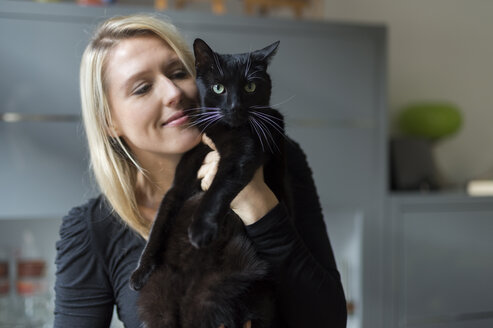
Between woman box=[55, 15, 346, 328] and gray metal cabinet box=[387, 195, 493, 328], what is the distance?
17 cm

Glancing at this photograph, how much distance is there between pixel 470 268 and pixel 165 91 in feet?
1.43

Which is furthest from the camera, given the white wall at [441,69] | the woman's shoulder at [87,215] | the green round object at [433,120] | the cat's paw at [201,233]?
the green round object at [433,120]

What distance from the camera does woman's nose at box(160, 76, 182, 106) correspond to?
40 cm

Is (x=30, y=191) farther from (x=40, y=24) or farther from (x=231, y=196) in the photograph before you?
(x=231, y=196)

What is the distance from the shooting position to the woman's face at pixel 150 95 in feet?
1.31

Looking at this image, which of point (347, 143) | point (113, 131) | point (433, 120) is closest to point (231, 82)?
point (113, 131)

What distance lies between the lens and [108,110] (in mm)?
416

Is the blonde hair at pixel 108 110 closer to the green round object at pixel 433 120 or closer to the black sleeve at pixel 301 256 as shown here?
the black sleeve at pixel 301 256

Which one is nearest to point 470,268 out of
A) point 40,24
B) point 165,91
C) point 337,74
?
point 165,91

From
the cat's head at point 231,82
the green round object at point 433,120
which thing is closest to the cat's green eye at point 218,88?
the cat's head at point 231,82

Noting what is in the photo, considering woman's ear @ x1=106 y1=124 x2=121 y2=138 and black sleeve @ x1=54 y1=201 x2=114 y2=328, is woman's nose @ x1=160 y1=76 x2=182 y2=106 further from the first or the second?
black sleeve @ x1=54 y1=201 x2=114 y2=328

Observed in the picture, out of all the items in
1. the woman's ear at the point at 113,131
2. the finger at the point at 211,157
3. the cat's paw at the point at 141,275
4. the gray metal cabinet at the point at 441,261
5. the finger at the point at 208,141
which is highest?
the woman's ear at the point at 113,131

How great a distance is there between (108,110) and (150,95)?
0.15 ft

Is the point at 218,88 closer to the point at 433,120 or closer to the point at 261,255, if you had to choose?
the point at 261,255
